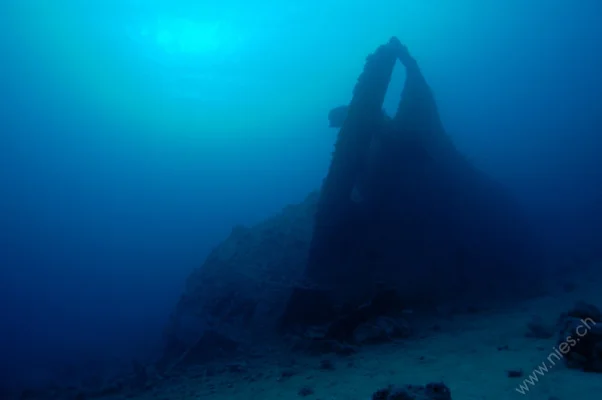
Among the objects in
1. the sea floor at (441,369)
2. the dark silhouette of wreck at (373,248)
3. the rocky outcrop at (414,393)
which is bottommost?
the sea floor at (441,369)

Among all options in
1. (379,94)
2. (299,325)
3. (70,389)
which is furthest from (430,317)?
(70,389)

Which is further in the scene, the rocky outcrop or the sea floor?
the sea floor

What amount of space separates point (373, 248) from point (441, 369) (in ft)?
22.7

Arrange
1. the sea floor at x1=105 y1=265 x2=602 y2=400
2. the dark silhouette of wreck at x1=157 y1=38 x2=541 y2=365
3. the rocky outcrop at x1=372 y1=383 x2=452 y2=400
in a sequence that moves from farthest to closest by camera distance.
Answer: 1. the dark silhouette of wreck at x1=157 y1=38 x2=541 y2=365
2. the sea floor at x1=105 y1=265 x2=602 y2=400
3. the rocky outcrop at x1=372 y1=383 x2=452 y2=400

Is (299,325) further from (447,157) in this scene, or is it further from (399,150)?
(447,157)

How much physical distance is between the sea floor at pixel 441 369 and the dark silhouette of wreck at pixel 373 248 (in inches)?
63.3

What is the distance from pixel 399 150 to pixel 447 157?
8.31ft

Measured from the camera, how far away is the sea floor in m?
5.10

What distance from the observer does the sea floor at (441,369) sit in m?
5.10

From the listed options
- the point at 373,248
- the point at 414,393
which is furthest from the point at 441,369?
the point at 373,248

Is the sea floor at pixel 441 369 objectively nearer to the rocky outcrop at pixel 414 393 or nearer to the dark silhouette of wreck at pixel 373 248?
the rocky outcrop at pixel 414 393

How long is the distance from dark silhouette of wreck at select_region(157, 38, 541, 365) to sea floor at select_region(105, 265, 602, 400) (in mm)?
1607

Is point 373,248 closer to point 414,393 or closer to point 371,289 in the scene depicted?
point 371,289

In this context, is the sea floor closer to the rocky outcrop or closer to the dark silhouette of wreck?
the rocky outcrop
